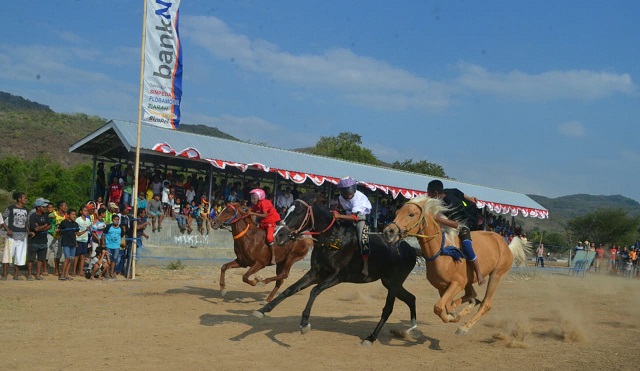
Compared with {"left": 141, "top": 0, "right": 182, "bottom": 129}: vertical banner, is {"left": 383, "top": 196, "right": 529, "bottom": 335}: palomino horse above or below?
below

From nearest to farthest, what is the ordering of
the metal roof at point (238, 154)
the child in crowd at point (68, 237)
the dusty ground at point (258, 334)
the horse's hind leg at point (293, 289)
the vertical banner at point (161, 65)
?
the dusty ground at point (258, 334) < the horse's hind leg at point (293, 289) < the child in crowd at point (68, 237) < the vertical banner at point (161, 65) < the metal roof at point (238, 154)

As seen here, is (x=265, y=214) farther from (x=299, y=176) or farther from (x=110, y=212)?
(x=299, y=176)

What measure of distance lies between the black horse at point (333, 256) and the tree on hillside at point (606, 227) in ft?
238

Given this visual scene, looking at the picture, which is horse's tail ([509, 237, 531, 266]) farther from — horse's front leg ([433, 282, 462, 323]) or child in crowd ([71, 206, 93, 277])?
child in crowd ([71, 206, 93, 277])

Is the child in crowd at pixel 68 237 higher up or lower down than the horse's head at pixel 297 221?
lower down

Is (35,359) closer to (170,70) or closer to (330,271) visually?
(330,271)

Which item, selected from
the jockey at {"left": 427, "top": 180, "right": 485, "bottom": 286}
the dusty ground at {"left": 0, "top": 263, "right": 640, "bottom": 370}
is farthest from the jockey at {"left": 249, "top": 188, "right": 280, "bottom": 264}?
the jockey at {"left": 427, "top": 180, "right": 485, "bottom": 286}

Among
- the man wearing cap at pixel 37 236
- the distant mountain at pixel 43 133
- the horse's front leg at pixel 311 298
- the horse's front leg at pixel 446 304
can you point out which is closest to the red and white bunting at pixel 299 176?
the man wearing cap at pixel 37 236

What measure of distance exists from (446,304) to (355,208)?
206cm

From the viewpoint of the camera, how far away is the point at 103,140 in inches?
1022

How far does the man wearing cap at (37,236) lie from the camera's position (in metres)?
15.1

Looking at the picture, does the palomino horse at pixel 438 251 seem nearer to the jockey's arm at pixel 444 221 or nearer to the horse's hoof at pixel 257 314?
the jockey's arm at pixel 444 221

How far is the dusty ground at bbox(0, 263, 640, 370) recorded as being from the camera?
786cm

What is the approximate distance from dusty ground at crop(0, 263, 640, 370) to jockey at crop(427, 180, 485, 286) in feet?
4.59
